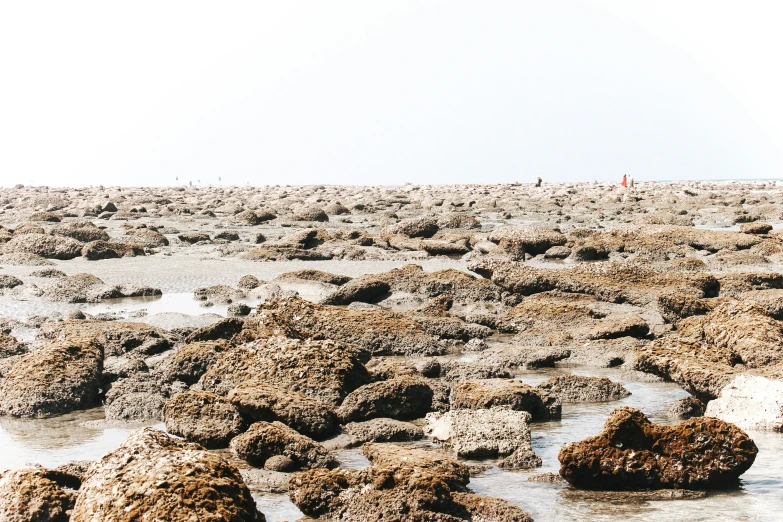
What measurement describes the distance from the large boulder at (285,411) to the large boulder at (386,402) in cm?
23

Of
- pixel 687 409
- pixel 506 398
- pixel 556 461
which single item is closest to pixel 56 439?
pixel 506 398

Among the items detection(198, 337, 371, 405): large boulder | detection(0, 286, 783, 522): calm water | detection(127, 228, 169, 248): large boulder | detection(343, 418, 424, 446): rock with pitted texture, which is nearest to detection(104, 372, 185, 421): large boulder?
detection(0, 286, 783, 522): calm water

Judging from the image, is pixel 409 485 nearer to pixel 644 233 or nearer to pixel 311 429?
pixel 311 429

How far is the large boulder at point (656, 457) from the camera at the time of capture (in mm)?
5258

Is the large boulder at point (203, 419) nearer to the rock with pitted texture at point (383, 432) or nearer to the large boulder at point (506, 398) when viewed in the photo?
the rock with pitted texture at point (383, 432)

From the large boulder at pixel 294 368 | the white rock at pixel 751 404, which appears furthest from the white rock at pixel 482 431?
the white rock at pixel 751 404

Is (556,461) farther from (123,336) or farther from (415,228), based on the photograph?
(415,228)

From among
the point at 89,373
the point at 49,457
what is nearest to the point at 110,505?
the point at 49,457

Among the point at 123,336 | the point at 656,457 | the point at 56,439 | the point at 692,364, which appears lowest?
the point at 56,439

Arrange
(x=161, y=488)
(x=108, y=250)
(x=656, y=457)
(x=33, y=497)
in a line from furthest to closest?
1. (x=108, y=250)
2. (x=656, y=457)
3. (x=33, y=497)
4. (x=161, y=488)

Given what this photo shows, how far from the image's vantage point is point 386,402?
6.82 m

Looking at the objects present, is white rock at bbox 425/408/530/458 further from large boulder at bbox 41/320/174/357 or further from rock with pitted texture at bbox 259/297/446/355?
large boulder at bbox 41/320/174/357

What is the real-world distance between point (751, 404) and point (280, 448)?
3.33 m

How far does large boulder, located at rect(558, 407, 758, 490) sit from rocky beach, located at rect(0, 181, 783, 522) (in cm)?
1
